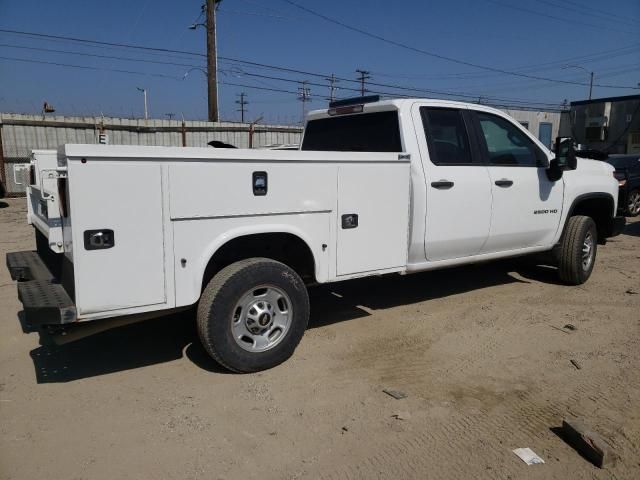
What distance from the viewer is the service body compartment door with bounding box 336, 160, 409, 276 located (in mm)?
4324

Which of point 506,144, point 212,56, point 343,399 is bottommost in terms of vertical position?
point 343,399

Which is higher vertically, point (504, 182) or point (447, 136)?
point (447, 136)

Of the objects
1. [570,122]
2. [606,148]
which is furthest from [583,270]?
[570,122]

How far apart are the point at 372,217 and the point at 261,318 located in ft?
4.18

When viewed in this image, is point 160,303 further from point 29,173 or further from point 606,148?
point 606,148

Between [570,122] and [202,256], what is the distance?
34.3 metres

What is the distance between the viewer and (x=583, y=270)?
6.66 metres

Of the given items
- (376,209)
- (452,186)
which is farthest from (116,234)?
(452,186)

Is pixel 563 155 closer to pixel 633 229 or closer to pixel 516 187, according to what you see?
pixel 516 187

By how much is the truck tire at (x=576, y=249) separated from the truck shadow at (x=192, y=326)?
0.48 m

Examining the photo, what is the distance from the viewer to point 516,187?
18.5 feet

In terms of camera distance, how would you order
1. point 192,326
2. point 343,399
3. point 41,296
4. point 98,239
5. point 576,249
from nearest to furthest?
point 98,239 < point 41,296 < point 343,399 < point 192,326 < point 576,249

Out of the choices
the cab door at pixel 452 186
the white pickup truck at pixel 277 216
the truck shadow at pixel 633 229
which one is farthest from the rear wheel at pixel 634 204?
the cab door at pixel 452 186

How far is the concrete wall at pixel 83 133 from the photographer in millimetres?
15698
